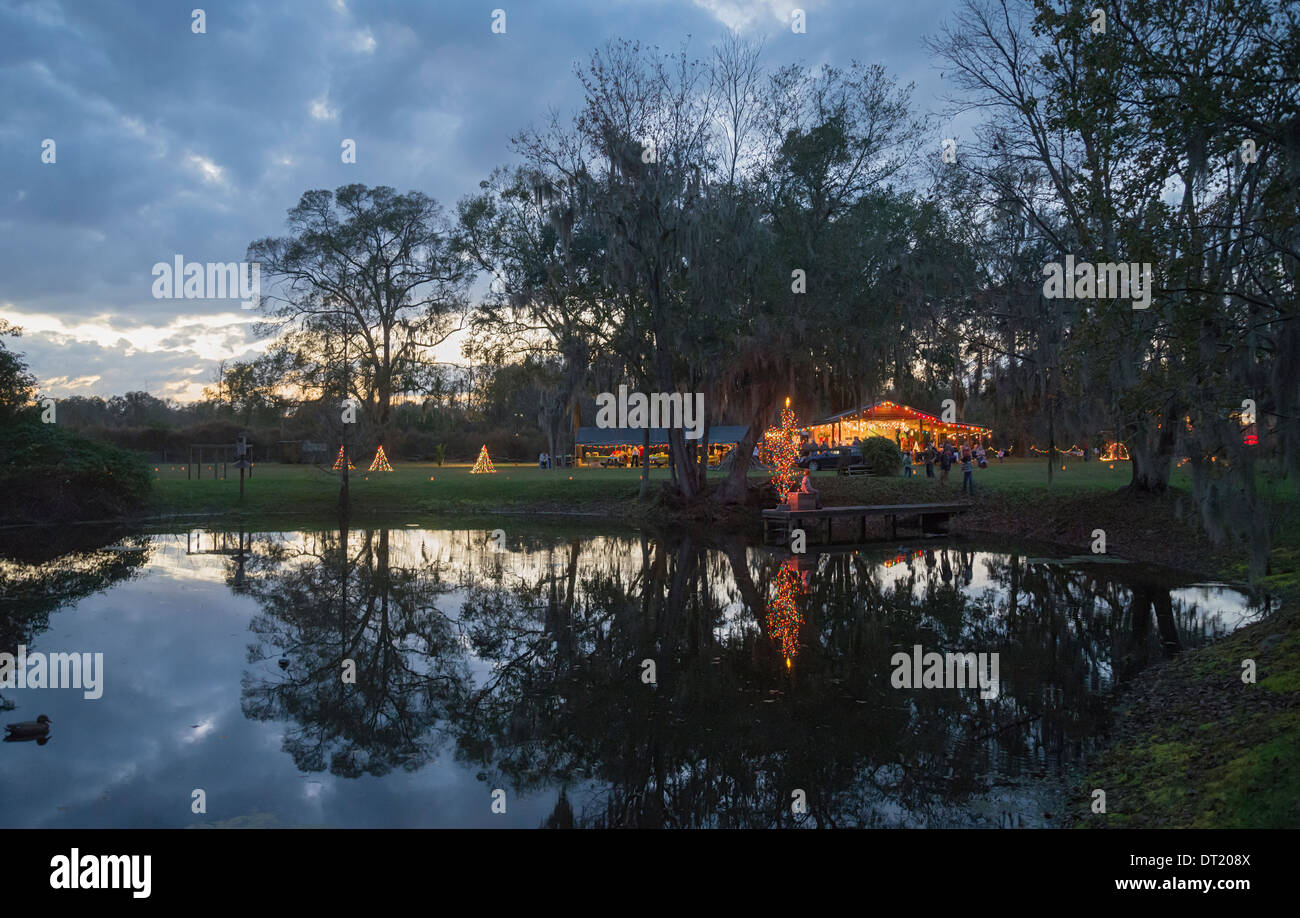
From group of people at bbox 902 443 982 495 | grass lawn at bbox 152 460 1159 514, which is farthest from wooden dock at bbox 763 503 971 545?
grass lawn at bbox 152 460 1159 514

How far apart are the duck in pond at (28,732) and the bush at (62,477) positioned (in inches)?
825

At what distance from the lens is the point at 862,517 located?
2452 cm

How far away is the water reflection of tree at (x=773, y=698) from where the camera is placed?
247 inches

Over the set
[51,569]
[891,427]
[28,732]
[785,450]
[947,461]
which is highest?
[891,427]

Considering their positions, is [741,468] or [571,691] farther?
[741,468]

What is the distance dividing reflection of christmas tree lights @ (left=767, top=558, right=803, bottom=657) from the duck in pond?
729 cm

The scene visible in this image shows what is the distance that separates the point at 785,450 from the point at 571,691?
16.6 m

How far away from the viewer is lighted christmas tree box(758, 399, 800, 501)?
24297mm

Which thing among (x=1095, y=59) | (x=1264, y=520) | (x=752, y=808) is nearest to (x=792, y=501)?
(x=1264, y=520)

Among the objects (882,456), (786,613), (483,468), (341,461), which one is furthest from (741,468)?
(483,468)

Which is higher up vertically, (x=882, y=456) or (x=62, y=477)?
(x=882, y=456)

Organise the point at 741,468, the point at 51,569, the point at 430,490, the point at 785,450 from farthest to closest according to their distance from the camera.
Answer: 1. the point at 430,490
2. the point at 741,468
3. the point at 785,450
4. the point at 51,569

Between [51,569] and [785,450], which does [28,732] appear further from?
[785,450]
